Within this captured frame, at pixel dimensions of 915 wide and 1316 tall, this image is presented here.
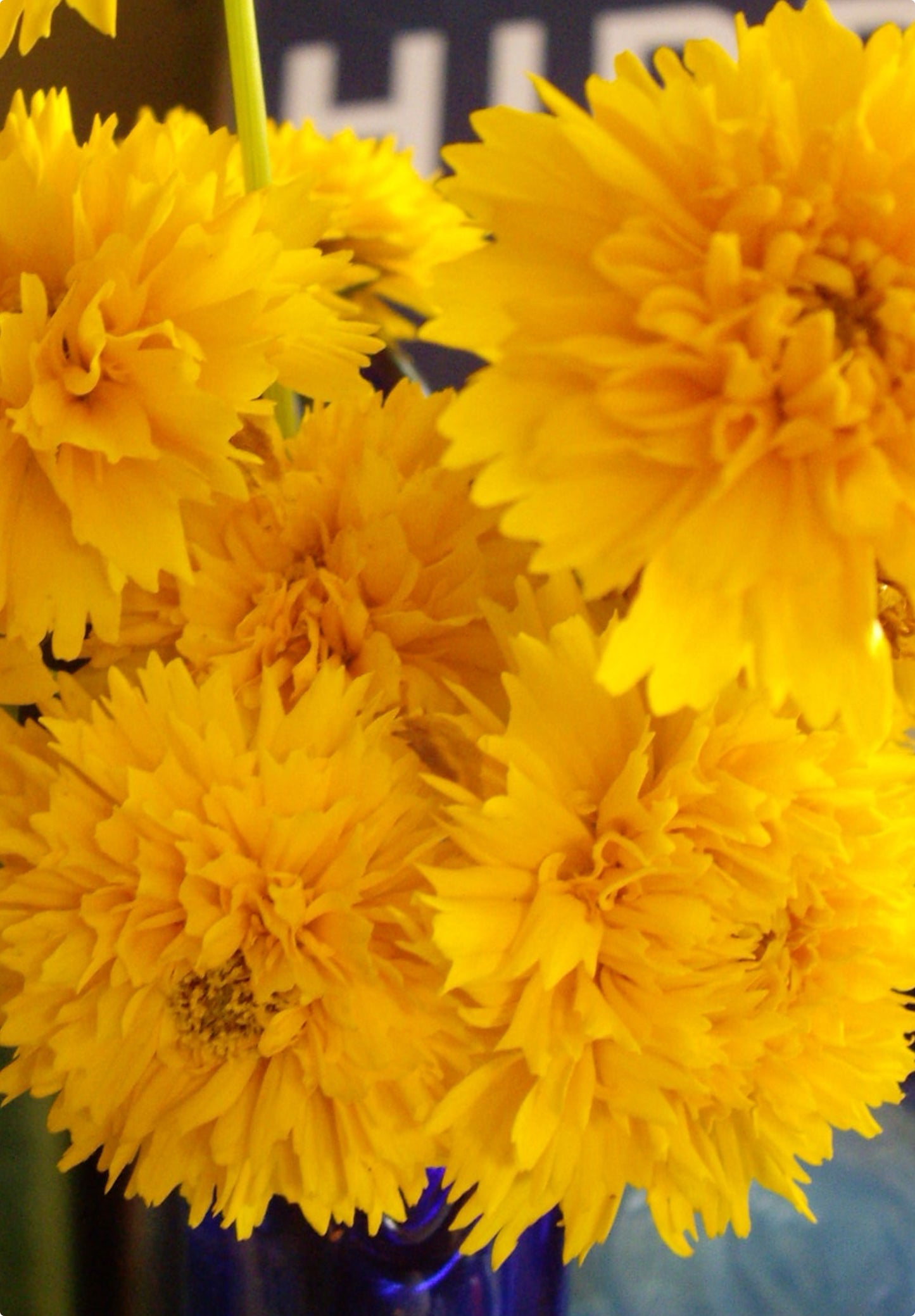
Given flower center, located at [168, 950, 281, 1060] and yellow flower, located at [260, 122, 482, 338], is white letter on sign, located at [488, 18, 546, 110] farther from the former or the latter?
flower center, located at [168, 950, 281, 1060]

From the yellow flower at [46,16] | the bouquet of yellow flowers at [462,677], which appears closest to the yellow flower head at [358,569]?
the bouquet of yellow flowers at [462,677]

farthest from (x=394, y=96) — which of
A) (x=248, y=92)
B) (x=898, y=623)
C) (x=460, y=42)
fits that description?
(x=898, y=623)

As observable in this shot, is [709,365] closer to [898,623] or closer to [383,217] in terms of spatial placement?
[898,623]

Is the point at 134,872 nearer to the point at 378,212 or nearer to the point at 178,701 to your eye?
the point at 178,701

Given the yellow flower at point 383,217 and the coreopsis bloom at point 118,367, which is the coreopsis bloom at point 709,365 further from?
Result: the yellow flower at point 383,217

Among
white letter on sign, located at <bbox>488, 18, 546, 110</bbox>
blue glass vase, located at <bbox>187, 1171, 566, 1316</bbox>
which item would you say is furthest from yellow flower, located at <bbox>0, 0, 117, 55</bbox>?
white letter on sign, located at <bbox>488, 18, 546, 110</bbox>

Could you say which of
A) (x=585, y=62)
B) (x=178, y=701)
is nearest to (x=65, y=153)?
(x=178, y=701)
